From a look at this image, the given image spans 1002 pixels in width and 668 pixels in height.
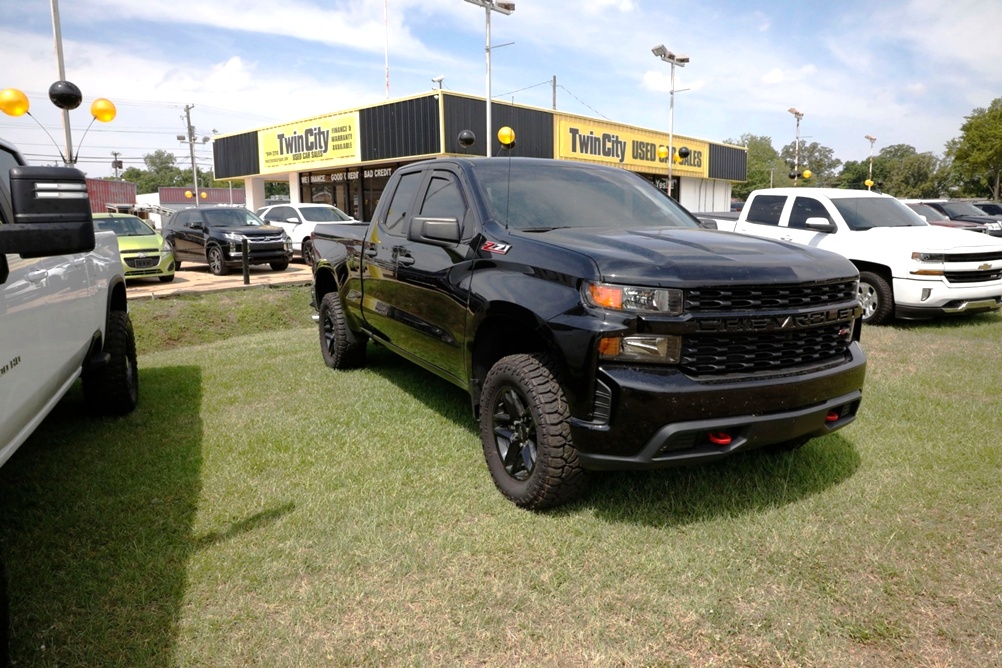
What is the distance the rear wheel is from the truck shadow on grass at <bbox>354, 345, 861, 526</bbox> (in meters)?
12.7

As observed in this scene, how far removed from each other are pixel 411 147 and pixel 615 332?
21.7 metres

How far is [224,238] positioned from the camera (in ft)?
50.6

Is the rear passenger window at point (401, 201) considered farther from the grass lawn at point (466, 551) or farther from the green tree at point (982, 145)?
the green tree at point (982, 145)

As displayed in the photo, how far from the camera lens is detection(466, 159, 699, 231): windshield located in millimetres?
4105

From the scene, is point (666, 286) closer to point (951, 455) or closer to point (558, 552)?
point (558, 552)

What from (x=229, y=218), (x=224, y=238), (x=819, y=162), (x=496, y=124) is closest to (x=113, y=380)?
(x=224, y=238)

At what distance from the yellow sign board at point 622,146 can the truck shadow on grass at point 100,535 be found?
22.9m

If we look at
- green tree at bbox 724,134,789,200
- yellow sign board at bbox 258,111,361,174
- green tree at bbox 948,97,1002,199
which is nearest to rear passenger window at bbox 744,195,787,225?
yellow sign board at bbox 258,111,361,174

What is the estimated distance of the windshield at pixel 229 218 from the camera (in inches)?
642

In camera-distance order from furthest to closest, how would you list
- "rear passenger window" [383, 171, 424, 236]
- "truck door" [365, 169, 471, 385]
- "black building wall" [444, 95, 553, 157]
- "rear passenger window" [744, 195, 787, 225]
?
"black building wall" [444, 95, 553, 157] → "rear passenger window" [744, 195, 787, 225] → "rear passenger window" [383, 171, 424, 236] → "truck door" [365, 169, 471, 385]

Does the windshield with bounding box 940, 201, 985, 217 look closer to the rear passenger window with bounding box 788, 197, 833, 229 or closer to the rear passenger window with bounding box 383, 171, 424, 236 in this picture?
the rear passenger window with bounding box 788, 197, 833, 229

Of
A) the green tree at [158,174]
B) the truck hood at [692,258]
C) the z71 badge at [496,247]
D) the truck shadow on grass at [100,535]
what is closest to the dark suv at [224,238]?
the truck shadow on grass at [100,535]

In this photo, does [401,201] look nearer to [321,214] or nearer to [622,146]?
[321,214]

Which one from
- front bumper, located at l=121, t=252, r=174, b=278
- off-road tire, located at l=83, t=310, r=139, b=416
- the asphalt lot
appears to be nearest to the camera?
off-road tire, located at l=83, t=310, r=139, b=416
